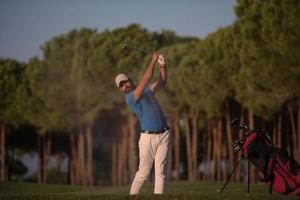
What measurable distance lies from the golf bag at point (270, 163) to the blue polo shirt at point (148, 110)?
144 centimetres

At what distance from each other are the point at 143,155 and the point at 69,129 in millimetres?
42788

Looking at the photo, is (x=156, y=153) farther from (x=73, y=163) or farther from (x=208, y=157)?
(x=73, y=163)

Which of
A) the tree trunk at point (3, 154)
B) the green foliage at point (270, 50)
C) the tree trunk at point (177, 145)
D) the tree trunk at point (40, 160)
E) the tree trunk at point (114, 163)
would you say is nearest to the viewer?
the green foliage at point (270, 50)

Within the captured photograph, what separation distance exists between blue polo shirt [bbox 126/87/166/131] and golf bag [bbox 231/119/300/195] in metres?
1.44

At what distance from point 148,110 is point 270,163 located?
2.20 meters

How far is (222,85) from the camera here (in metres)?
43.4

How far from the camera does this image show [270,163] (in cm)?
1264

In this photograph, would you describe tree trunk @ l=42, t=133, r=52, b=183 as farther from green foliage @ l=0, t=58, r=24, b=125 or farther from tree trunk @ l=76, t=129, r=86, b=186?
green foliage @ l=0, t=58, r=24, b=125

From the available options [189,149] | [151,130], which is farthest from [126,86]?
[189,149]

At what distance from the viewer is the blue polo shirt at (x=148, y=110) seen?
12555 millimetres

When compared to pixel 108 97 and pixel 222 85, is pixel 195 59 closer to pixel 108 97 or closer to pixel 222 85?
pixel 222 85

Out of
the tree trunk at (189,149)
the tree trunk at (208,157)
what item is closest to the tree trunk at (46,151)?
the tree trunk at (189,149)

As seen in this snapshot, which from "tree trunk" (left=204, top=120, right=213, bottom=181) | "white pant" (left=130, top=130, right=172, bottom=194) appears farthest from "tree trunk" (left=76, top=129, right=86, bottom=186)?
"white pant" (left=130, top=130, right=172, bottom=194)

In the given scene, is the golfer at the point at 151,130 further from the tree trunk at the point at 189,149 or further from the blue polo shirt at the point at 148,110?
the tree trunk at the point at 189,149
